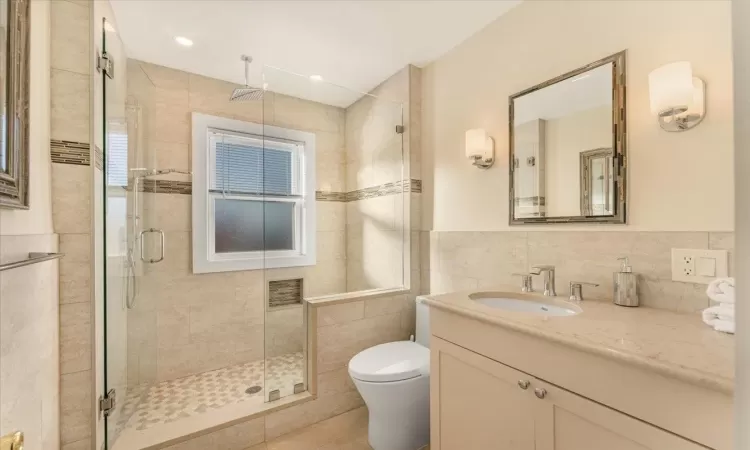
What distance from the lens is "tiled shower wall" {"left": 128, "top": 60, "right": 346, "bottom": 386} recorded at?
2.15 meters

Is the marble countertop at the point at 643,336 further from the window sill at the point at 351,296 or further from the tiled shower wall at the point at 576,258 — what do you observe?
the window sill at the point at 351,296

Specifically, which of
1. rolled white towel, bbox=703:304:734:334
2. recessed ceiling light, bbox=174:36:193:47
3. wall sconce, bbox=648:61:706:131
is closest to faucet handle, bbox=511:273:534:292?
rolled white towel, bbox=703:304:734:334

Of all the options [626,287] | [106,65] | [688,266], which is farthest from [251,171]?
[688,266]

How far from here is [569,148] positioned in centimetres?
144

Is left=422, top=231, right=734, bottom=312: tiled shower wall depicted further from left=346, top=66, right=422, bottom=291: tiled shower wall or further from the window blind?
the window blind

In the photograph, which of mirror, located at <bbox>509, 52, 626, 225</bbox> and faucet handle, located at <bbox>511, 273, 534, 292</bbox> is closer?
mirror, located at <bbox>509, 52, 626, 225</bbox>

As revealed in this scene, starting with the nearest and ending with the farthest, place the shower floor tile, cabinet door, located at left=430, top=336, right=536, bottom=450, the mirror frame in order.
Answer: the mirror frame, cabinet door, located at left=430, top=336, right=536, bottom=450, the shower floor tile

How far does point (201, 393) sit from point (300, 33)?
2426 millimetres

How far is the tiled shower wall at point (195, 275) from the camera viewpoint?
2.15 m

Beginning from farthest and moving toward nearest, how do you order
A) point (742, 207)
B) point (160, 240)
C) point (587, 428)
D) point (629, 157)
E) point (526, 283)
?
point (160, 240), point (526, 283), point (629, 157), point (587, 428), point (742, 207)

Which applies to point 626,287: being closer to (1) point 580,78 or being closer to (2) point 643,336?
(2) point 643,336

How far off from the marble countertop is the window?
163 centimetres

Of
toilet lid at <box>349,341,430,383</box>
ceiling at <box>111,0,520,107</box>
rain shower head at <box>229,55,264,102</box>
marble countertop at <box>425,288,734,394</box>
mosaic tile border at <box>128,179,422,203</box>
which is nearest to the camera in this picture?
marble countertop at <box>425,288,734,394</box>

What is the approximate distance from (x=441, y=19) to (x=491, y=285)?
5.11 feet
